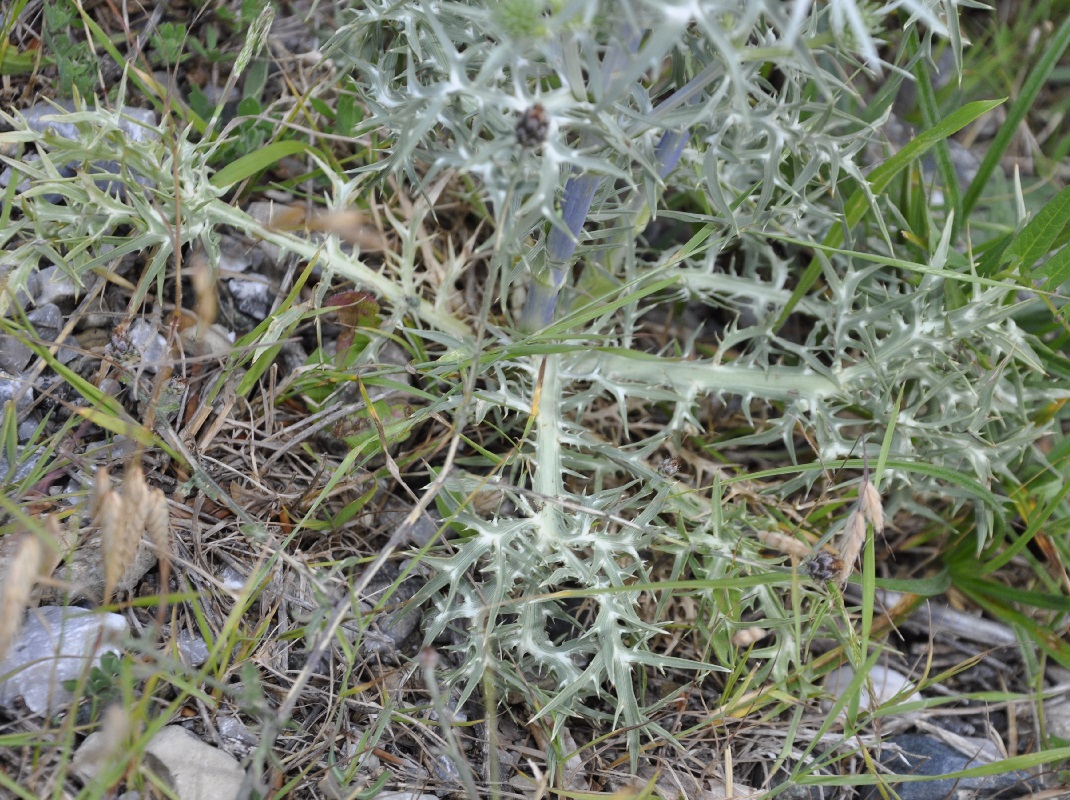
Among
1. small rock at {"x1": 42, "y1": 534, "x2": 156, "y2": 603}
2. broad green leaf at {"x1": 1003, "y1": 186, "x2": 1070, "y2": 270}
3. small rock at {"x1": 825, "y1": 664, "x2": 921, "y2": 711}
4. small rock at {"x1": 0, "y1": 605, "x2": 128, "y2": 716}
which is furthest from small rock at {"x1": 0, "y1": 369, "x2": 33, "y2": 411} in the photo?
broad green leaf at {"x1": 1003, "y1": 186, "x2": 1070, "y2": 270}

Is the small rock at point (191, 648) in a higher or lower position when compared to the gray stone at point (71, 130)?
lower

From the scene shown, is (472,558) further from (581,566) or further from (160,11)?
(160,11)

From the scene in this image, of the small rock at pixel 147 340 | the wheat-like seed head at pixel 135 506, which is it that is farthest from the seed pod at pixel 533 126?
the small rock at pixel 147 340

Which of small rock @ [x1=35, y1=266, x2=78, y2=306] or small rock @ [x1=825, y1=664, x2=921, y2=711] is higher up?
small rock @ [x1=35, y1=266, x2=78, y2=306]

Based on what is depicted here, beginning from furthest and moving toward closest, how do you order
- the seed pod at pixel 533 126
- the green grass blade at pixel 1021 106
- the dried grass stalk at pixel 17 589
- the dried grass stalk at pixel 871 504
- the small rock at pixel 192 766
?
the green grass blade at pixel 1021 106, the dried grass stalk at pixel 871 504, the small rock at pixel 192 766, the seed pod at pixel 533 126, the dried grass stalk at pixel 17 589

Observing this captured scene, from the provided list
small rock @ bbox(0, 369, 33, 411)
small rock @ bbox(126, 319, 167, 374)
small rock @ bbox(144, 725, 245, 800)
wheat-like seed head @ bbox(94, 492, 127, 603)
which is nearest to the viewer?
wheat-like seed head @ bbox(94, 492, 127, 603)

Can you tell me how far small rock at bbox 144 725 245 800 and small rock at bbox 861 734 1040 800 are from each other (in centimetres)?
142

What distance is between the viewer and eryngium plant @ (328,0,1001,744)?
140 cm

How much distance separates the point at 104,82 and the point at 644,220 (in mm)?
1539

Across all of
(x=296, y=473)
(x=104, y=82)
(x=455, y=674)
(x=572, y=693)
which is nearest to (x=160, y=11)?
(x=104, y=82)

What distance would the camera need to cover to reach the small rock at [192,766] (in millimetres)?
1492

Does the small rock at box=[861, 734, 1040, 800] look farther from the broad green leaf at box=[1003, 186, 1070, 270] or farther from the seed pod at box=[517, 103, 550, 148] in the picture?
the seed pod at box=[517, 103, 550, 148]

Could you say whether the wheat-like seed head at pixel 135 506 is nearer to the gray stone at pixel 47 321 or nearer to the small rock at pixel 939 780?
the gray stone at pixel 47 321

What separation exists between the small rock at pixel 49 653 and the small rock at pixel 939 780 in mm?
1707
